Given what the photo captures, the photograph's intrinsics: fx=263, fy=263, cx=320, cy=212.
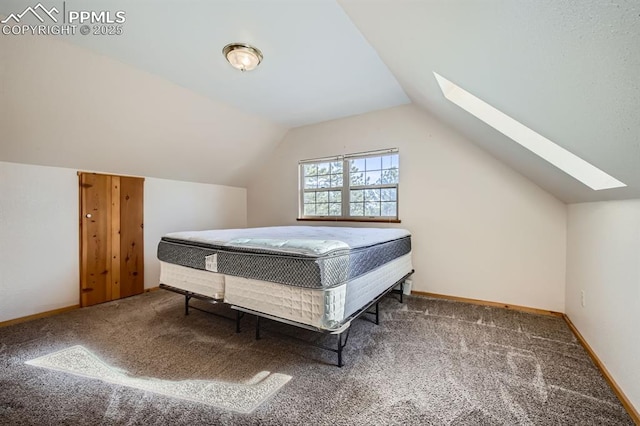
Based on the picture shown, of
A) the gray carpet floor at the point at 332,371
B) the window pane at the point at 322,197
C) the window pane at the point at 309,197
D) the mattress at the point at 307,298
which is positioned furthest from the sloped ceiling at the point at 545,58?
the window pane at the point at 309,197

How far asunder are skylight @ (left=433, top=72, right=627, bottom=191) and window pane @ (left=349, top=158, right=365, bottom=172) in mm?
1742

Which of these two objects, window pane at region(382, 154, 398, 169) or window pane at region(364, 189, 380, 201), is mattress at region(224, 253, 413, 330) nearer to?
window pane at region(364, 189, 380, 201)

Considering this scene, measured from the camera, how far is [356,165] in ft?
12.8

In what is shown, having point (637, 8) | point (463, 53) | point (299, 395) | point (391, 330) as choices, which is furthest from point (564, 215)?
point (299, 395)

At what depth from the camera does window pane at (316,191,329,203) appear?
163 inches

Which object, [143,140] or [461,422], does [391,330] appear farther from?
[143,140]

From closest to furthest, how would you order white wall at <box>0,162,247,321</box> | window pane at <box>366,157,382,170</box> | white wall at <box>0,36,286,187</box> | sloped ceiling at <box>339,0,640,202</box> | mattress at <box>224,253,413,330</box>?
sloped ceiling at <box>339,0,640,202</box>
mattress at <box>224,253,413,330</box>
white wall at <box>0,36,286,187</box>
white wall at <box>0,162,247,321</box>
window pane at <box>366,157,382,170</box>

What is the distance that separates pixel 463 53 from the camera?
4.37ft

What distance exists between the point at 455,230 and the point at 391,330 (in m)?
1.52

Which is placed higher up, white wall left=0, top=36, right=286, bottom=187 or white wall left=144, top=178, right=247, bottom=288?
white wall left=0, top=36, right=286, bottom=187

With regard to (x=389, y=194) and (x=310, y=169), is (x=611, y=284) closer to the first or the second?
(x=389, y=194)

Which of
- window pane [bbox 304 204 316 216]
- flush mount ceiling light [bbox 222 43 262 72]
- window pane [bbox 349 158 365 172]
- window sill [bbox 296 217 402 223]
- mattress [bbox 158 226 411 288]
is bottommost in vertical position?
mattress [bbox 158 226 411 288]

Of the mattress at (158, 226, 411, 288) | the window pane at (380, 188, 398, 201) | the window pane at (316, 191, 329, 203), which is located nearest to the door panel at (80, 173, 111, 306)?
the mattress at (158, 226, 411, 288)

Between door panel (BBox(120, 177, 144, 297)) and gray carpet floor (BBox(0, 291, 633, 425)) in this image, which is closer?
gray carpet floor (BBox(0, 291, 633, 425))
